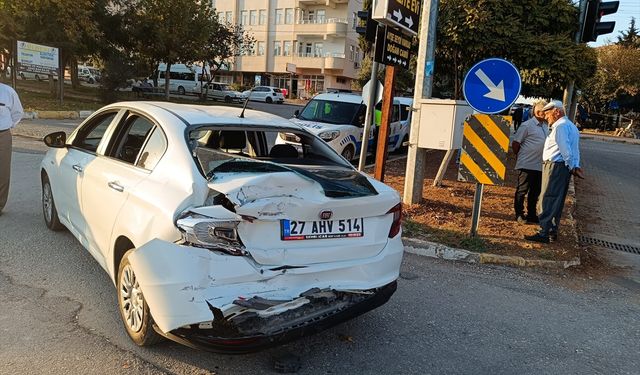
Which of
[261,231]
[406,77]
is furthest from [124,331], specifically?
[406,77]

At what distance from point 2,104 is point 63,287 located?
300 cm

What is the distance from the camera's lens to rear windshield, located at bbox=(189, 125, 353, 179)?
11.8 ft

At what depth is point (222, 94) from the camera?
152 feet

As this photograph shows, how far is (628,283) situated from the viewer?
5.73m

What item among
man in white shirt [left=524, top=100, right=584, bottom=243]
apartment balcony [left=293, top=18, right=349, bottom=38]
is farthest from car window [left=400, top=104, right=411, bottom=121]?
apartment balcony [left=293, top=18, right=349, bottom=38]

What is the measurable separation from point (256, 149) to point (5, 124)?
3.53m

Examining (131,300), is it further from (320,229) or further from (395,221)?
(395,221)

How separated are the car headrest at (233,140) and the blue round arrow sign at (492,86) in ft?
10.3

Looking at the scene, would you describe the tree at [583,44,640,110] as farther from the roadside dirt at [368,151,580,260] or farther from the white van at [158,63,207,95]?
the roadside dirt at [368,151,580,260]

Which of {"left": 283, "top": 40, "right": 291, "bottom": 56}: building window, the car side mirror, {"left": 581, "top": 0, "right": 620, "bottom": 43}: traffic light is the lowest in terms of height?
the car side mirror

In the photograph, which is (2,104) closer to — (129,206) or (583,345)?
(129,206)

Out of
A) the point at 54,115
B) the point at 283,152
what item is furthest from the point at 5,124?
the point at 54,115

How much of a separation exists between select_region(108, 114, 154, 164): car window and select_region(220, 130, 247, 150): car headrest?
0.68 meters

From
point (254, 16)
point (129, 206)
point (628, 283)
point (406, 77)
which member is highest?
point (254, 16)
